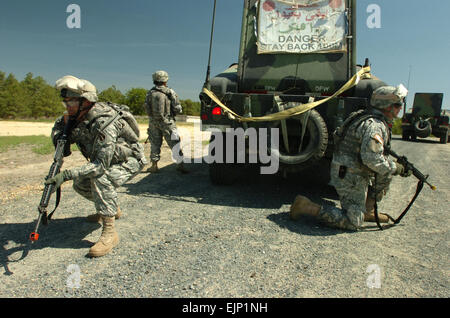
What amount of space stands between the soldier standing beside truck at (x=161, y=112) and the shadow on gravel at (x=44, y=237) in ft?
8.62

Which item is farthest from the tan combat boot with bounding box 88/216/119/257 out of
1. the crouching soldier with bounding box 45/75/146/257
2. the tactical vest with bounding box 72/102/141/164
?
the tactical vest with bounding box 72/102/141/164

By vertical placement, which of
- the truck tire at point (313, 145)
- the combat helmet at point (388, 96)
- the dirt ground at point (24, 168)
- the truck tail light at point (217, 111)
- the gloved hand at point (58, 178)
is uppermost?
the combat helmet at point (388, 96)

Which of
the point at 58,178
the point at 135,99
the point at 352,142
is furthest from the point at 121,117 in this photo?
the point at 135,99

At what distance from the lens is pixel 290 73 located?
14.6 ft

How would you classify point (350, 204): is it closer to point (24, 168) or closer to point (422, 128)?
point (24, 168)

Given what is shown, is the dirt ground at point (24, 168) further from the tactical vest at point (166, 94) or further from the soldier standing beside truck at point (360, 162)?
the soldier standing beside truck at point (360, 162)

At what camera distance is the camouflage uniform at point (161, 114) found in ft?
18.4

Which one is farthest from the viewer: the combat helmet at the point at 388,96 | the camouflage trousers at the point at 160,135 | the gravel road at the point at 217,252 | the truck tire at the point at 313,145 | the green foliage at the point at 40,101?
the green foliage at the point at 40,101

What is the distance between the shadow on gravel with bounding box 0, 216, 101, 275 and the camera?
100 inches

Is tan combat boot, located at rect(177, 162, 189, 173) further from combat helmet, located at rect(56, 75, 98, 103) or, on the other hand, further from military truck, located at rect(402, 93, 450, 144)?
military truck, located at rect(402, 93, 450, 144)

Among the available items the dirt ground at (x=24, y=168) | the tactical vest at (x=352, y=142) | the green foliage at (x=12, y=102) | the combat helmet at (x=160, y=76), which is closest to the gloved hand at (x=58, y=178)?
the dirt ground at (x=24, y=168)
